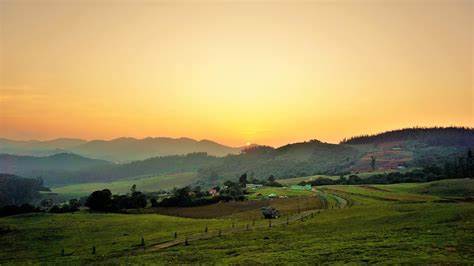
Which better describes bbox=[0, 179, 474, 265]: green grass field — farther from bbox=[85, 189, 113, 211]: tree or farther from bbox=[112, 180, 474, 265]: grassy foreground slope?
bbox=[85, 189, 113, 211]: tree

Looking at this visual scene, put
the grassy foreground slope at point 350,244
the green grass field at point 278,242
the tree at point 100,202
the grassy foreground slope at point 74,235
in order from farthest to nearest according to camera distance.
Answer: the tree at point 100,202, the grassy foreground slope at point 74,235, the green grass field at point 278,242, the grassy foreground slope at point 350,244

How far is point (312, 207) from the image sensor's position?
4830 inches

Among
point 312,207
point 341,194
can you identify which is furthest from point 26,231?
point 341,194

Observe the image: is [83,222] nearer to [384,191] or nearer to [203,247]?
[203,247]

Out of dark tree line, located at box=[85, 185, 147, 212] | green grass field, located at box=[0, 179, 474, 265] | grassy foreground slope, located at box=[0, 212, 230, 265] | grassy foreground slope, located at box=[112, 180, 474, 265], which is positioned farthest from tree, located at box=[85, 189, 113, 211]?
grassy foreground slope, located at box=[112, 180, 474, 265]

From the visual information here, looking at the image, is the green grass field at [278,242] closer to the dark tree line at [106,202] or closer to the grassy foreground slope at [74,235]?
the grassy foreground slope at [74,235]

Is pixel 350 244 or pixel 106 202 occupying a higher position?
pixel 106 202

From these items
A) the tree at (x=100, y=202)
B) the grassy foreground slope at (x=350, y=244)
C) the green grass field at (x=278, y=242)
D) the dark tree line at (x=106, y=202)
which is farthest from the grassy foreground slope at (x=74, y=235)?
the dark tree line at (x=106, y=202)

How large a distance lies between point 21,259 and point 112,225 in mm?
34002

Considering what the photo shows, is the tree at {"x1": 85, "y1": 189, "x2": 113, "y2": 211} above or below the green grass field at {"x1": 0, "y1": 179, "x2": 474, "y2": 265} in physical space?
above

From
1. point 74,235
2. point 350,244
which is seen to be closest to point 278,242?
point 350,244

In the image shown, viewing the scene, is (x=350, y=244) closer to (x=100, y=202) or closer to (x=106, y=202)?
(x=106, y=202)

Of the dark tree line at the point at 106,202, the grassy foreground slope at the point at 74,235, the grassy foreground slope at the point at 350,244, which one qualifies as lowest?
the grassy foreground slope at the point at 74,235

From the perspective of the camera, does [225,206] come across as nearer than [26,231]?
No
